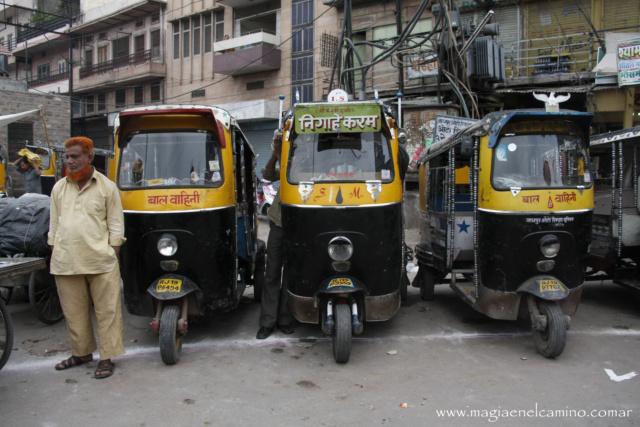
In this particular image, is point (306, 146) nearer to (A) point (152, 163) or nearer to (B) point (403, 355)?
(A) point (152, 163)

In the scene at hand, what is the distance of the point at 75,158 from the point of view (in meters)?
4.46

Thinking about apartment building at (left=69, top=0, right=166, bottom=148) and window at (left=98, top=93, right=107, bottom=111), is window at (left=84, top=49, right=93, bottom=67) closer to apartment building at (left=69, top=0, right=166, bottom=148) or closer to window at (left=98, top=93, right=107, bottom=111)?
apartment building at (left=69, top=0, right=166, bottom=148)

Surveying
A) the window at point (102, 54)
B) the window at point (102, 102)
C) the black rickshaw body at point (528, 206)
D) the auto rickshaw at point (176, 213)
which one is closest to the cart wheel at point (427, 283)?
the black rickshaw body at point (528, 206)

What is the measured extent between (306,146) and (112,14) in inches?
1087

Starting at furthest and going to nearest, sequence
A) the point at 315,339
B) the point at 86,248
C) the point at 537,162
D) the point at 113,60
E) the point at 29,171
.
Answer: the point at 113,60 → the point at 29,171 → the point at 315,339 → the point at 537,162 → the point at 86,248

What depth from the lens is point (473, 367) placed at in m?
4.81

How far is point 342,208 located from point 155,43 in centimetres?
2624

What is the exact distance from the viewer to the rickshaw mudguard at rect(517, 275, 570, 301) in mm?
4934

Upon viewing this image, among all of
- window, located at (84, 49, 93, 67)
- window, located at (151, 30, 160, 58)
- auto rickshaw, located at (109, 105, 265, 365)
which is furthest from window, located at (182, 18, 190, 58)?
auto rickshaw, located at (109, 105, 265, 365)

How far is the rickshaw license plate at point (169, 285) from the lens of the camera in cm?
491

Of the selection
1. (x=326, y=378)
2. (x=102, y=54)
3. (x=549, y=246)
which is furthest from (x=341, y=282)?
(x=102, y=54)

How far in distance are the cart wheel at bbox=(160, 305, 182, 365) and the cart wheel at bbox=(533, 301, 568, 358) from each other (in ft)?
11.2

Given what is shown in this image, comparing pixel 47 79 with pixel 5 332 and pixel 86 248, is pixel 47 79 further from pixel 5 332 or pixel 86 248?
pixel 86 248

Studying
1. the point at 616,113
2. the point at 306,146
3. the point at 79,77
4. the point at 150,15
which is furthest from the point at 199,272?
the point at 79,77
